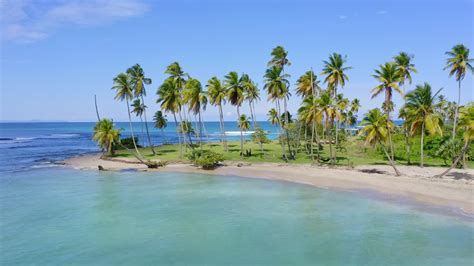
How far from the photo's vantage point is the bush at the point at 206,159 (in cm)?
4408

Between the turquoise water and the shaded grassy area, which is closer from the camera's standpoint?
the turquoise water

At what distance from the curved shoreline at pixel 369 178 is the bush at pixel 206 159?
961 mm

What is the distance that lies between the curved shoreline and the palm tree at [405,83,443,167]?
496 centimetres

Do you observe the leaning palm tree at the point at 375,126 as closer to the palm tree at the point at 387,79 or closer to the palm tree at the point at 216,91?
the palm tree at the point at 387,79

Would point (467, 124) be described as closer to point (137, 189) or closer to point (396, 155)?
point (396, 155)

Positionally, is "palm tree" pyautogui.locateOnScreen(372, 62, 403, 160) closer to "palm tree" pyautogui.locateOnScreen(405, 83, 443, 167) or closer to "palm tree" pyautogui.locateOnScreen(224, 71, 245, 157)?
"palm tree" pyautogui.locateOnScreen(405, 83, 443, 167)

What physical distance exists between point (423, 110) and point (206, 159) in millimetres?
24567

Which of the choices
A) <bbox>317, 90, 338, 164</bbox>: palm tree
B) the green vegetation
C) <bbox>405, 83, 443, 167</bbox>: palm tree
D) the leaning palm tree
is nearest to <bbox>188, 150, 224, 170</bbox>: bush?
the green vegetation

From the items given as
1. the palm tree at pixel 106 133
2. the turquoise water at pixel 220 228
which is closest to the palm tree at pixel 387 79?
the turquoise water at pixel 220 228

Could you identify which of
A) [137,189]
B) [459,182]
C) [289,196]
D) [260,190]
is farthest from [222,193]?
[459,182]

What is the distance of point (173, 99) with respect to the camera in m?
51.1

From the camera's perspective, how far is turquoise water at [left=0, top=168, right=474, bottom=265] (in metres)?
18.1

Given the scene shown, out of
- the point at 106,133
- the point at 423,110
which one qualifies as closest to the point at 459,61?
the point at 423,110

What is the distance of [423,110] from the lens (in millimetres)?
34812
